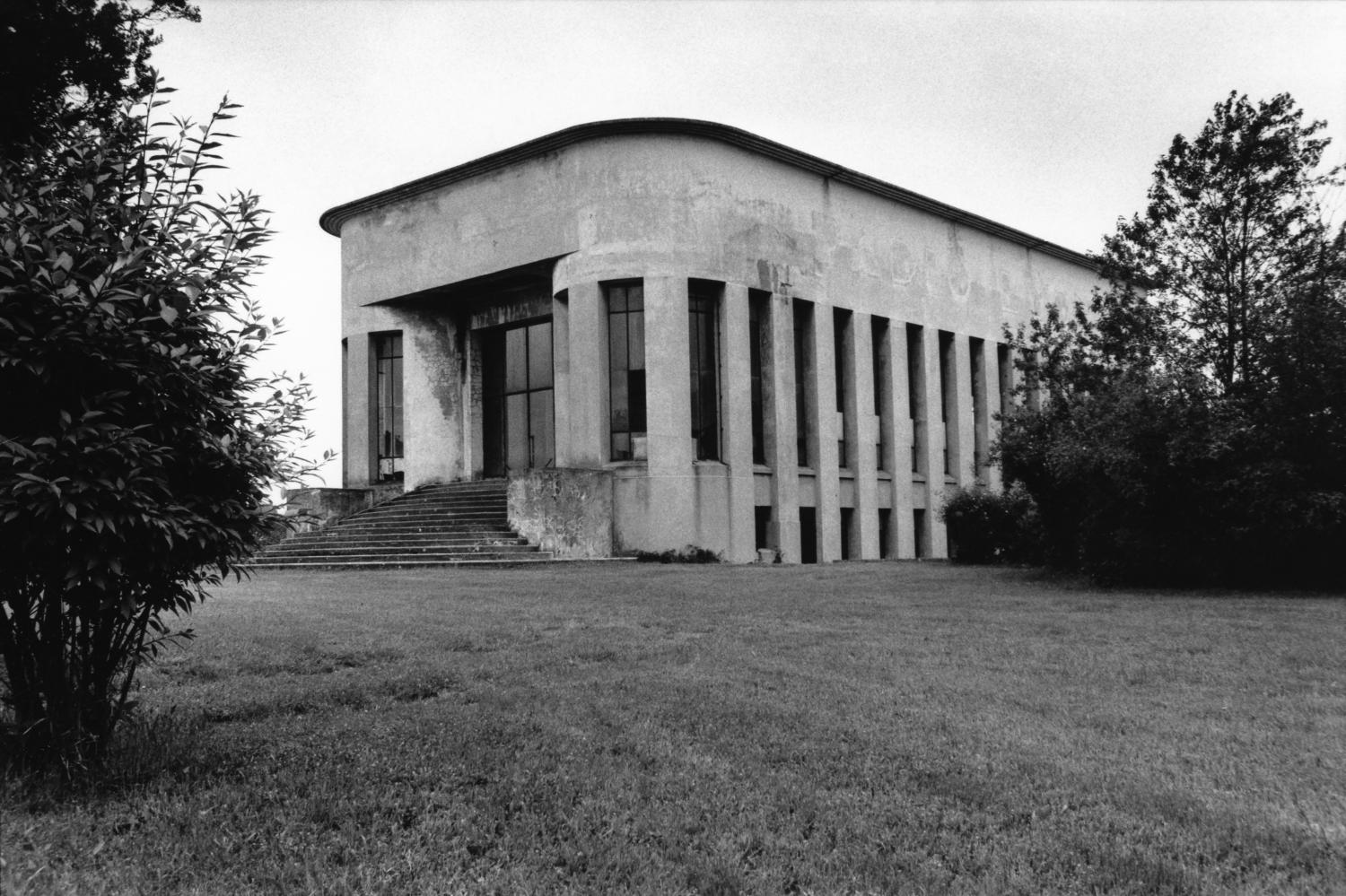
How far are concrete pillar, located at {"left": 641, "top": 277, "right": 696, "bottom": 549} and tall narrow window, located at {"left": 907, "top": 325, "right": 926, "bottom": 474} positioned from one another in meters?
10.1

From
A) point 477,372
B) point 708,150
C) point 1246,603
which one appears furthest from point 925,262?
point 1246,603

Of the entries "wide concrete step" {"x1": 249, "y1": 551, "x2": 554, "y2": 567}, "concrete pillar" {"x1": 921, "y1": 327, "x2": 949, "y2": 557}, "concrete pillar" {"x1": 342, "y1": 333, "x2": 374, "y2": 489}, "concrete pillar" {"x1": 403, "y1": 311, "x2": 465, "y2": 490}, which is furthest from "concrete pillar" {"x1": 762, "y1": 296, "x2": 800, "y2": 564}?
"concrete pillar" {"x1": 342, "y1": 333, "x2": 374, "y2": 489}

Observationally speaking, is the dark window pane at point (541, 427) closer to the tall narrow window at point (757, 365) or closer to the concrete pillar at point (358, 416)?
the concrete pillar at point (358, 416)

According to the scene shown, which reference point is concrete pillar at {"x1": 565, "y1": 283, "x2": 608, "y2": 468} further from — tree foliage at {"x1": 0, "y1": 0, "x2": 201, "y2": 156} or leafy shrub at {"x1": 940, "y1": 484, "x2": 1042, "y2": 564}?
tree foliage at {"x1": 0, "y1": 0, "x2": 201, "y2": 156}

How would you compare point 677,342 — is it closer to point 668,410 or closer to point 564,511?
point 668,410

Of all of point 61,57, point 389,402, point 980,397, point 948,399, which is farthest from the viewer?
point 980,397

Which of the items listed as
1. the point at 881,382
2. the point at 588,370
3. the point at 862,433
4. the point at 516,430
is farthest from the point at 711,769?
the point at 516,430

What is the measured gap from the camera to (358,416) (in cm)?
3469

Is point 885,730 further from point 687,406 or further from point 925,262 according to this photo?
point 925,262

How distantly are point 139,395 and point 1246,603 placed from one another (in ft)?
49.0

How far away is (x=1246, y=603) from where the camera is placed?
15.1 metres

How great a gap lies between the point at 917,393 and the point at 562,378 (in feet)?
41.2

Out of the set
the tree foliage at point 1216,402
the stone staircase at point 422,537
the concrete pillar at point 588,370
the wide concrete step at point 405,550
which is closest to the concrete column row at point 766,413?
the concrete pillar at point 588,370

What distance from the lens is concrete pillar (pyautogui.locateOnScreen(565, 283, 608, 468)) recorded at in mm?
28094
